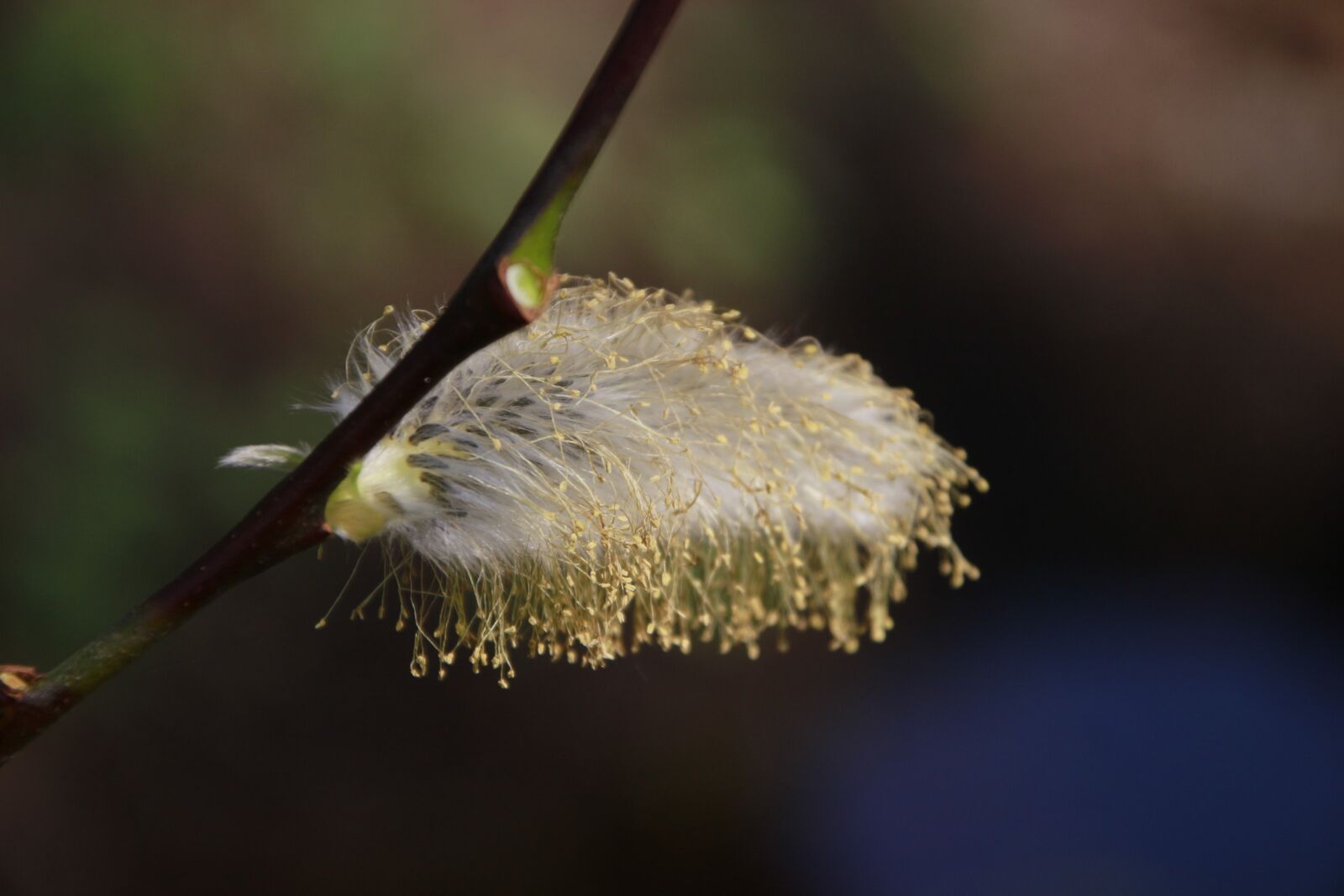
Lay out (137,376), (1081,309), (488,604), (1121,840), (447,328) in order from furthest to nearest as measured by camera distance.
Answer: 1. (1081,309)
2. (1121,840)
3. (137,376)
4. (488,604)
5. (447,328)

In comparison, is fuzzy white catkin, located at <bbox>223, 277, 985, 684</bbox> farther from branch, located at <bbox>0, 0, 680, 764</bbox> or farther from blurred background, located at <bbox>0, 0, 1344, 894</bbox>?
blurred background, located at <bbox>0, 0, 1344, 894</bbox>

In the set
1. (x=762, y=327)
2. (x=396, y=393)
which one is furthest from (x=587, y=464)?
(x=762, y=327)

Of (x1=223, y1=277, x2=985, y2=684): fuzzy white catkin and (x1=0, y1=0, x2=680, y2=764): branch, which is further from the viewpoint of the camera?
(x1=223, y1=277, x2=985, y2=684): fuzzy white catkin

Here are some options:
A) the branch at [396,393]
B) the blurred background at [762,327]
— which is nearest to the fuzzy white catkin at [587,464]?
the branch at [396,393]

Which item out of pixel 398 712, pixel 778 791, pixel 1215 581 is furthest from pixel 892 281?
pixel 398 712

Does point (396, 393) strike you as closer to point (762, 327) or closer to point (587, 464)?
point (587, 464)

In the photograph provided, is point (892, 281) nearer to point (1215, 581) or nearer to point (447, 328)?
point (1215, 581)

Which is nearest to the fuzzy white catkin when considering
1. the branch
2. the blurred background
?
the branch
